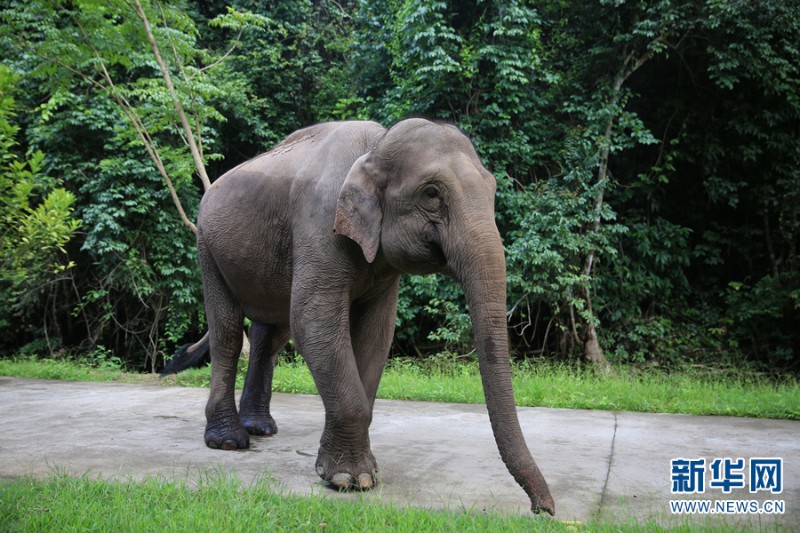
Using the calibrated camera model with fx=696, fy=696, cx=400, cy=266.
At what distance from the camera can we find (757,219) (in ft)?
34.2

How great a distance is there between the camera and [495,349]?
9.71 ft

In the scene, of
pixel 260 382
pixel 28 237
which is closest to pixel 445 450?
pixel 260 382

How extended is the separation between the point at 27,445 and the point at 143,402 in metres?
1.91

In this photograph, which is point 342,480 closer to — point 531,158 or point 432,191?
point 432,191

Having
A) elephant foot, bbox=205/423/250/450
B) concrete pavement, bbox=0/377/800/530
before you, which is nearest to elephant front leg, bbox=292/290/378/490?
concrete pavement, bbox=0/377/800/530

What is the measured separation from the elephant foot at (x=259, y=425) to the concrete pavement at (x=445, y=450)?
0.31 feet

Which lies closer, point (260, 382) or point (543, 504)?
point (543, 504)

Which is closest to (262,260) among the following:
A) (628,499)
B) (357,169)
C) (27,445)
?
(357,169)

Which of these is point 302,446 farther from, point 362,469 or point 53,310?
point 53,310

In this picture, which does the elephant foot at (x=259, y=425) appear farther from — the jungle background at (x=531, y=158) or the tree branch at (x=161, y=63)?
the jungle background at (x=531, y=158)

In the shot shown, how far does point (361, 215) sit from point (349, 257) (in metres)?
0.30

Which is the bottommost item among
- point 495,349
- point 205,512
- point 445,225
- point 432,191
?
point 205,512

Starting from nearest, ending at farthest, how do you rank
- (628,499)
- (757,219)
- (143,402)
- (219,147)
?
(628,499) → (143,402) → (757,219) → (219,147)

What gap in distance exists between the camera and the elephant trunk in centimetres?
280
